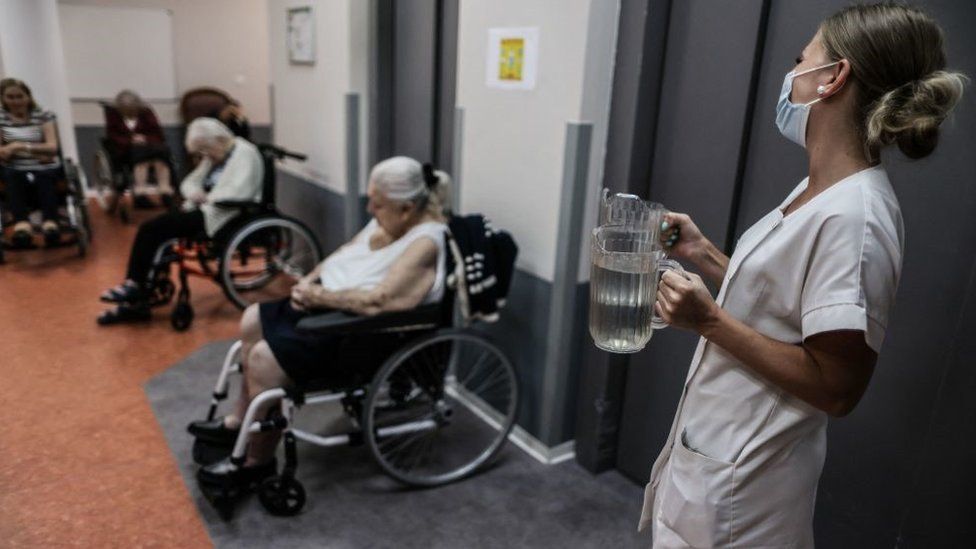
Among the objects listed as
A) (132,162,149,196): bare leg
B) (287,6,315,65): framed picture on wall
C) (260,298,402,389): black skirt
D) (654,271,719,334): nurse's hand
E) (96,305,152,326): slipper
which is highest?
(287,6,315,65): framed picture on wall

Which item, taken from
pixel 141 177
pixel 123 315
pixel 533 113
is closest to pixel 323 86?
pixel 123 315

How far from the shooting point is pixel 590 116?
87.3 inches

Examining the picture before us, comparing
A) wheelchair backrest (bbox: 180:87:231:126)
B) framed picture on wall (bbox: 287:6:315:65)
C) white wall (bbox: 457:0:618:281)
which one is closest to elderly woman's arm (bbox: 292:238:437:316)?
white wall (bbox: 457:0:618:281)

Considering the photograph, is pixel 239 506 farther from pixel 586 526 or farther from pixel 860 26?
pixel 860 26

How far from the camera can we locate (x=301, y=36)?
155 inches

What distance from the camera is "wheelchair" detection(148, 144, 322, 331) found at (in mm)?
3613

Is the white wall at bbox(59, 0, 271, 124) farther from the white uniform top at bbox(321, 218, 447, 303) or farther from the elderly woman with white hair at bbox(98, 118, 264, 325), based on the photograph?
the white uniform top at bbox(321, 218, 447, 303)

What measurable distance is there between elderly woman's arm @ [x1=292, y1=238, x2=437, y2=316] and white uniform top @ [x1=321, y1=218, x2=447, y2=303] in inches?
1.0

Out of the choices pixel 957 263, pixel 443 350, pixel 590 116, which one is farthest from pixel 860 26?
pixel 443 350

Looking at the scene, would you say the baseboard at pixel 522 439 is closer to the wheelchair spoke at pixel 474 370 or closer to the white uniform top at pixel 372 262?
the wheelchair spoke at pixel 474 370

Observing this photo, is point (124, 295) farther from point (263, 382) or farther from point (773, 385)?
point (773, 385)

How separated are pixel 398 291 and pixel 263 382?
1.66ft

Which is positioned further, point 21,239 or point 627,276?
point 21,239

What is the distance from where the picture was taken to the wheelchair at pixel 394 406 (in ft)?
7.02
